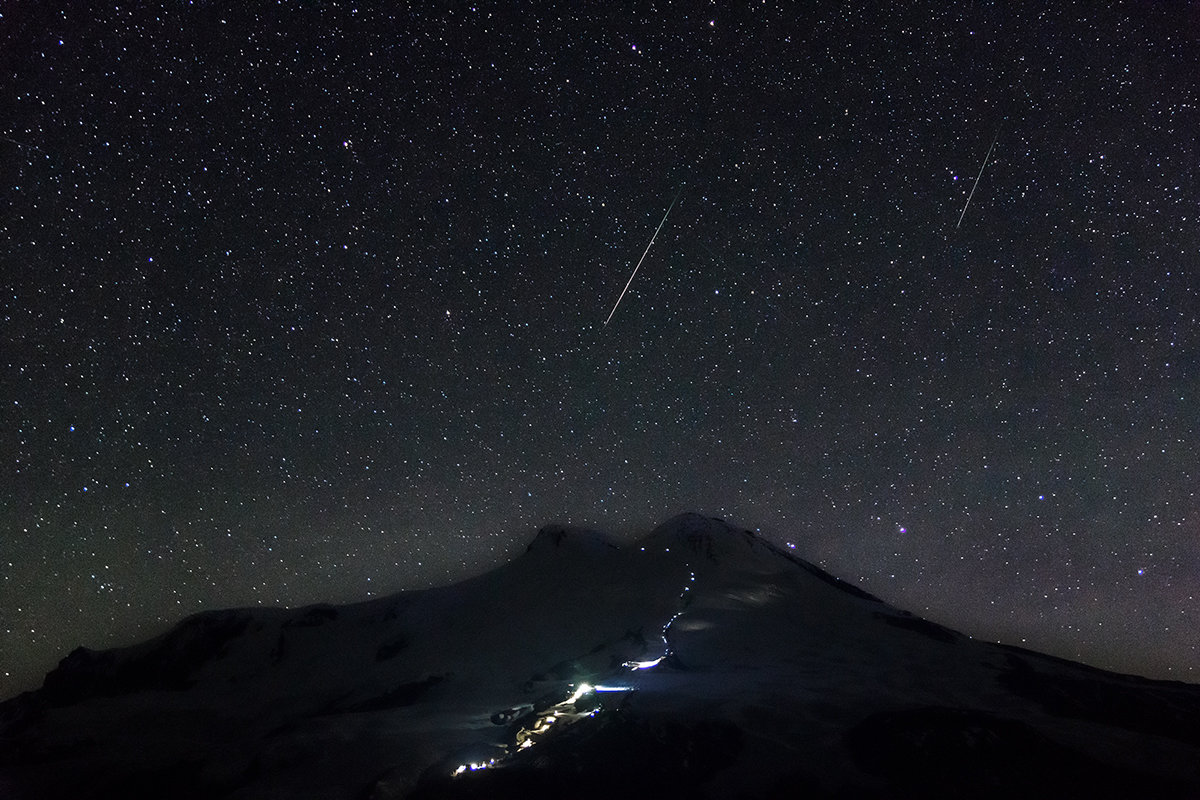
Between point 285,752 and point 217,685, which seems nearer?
point 285,752

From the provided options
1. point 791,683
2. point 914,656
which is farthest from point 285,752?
point 914,656

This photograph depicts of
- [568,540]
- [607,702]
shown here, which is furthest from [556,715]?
[568,540]

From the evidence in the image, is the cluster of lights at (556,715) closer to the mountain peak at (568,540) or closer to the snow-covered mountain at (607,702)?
the snow-covered mountain at (607,702)

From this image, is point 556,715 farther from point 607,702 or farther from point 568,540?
point 568,540

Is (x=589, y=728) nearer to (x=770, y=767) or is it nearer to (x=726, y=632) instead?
(x=770, y=767)

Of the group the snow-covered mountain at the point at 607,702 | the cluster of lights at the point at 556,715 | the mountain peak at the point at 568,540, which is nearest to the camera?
the snow-covered mountain at the point at 607,702

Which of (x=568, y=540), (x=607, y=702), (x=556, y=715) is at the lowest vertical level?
(x=556, y=715)

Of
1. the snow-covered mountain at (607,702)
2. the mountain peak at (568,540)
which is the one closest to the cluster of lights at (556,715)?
the snow-covered mountain at (607,702)

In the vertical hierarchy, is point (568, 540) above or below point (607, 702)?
above
